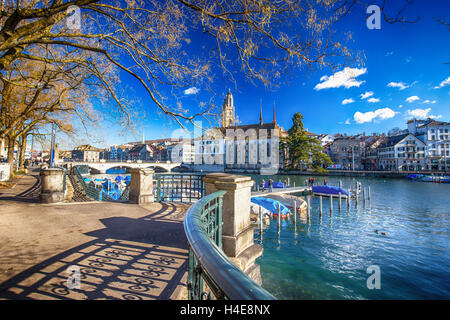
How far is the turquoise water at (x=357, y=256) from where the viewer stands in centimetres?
852

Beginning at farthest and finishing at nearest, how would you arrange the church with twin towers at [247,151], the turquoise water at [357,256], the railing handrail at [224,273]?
the church with twin towers at [247,151]
the turquoise water at [357,256]
the railing handrail at [224,273]

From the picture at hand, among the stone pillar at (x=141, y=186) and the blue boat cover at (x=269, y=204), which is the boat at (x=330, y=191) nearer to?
the blue boat cover at (x=269, y=204)

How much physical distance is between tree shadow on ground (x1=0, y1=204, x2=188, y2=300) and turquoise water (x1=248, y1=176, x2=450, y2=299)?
5737mm

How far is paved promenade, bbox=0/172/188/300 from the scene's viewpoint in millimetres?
2410

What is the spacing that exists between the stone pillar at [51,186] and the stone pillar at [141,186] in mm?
2866

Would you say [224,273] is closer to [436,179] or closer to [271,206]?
[271,206]

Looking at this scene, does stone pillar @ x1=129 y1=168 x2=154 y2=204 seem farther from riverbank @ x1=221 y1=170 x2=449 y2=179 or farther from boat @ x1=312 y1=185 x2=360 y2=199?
riverbank @ x1=221 y1=170 x2=449 y2=179

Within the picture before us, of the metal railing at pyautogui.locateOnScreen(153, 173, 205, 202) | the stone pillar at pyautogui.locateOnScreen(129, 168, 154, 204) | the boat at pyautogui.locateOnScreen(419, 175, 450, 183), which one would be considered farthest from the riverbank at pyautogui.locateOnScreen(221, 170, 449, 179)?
the stone pillar at pyautogui.locateOnScreen(129, 168, 154, 204)

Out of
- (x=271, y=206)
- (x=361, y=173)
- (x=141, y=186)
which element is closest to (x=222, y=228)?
(x=141, y=186)

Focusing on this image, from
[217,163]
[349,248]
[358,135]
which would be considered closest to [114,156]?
[217,163]

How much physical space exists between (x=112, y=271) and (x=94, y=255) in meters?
0.75

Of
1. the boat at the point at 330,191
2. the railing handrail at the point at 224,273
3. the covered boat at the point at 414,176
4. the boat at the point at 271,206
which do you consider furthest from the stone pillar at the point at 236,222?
the covered boat at the point at 414,176

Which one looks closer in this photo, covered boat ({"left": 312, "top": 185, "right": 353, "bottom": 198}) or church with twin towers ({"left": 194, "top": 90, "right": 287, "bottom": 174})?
covered boat ({"left": 312, "top": 185, "right": 353, "bottom": 198})
